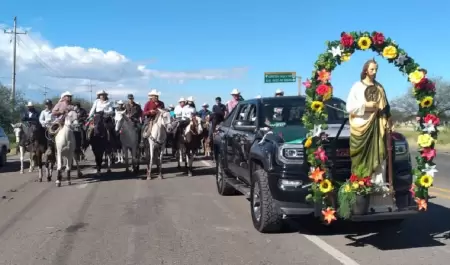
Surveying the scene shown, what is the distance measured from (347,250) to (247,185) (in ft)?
9.16

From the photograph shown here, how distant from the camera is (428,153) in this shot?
693cm

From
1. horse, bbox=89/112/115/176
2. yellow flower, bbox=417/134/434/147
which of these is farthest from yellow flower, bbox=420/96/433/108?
horse, bbox=89/112/115/176

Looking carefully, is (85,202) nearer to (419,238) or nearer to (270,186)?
(270,186)

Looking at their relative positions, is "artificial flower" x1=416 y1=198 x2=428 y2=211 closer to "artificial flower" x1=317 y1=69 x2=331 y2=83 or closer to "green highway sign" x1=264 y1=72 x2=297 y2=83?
"artificial flower" x1=317 y1=69 x2=331 y2=83

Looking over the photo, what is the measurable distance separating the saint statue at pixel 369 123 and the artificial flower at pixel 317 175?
0.50 m

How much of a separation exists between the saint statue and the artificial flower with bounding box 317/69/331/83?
1.19 feet

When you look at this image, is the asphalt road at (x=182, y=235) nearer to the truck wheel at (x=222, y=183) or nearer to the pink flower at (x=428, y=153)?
the truck wheel at (x=222, y=183)

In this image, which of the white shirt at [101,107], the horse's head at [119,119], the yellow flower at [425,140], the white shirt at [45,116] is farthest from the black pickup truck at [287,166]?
the white shirt at [45,116]

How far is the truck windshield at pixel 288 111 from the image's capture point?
337 inches

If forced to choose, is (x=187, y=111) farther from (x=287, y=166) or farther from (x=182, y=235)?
(x=287, y=166)

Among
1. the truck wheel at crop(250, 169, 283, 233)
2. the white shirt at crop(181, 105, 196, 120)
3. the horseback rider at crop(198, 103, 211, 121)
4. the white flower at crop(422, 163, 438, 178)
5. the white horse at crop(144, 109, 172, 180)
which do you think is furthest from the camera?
the horseback rider at crop(198, 103, 211, 121)

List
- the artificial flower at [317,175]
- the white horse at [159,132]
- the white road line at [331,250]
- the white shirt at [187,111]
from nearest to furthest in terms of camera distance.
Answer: the white road line at [331,250], the artificial flower at [317,175], the white horse at [159,132], the white shirt at [187,111]

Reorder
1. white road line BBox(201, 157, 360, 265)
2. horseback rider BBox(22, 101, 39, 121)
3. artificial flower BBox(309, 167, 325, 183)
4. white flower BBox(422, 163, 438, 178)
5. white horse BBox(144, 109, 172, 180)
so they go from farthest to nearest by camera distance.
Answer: horseback rider BBox(22, 101, 39, 121) < white horse BBox(144, 109, 172, 180) < white flower BBox(422, 163, 438, 178) < artificial flower BBox(309, 167, 325, 183) < white road line BBox(201, 157, 360, 265)

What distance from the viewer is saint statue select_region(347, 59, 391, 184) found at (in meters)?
6.64
